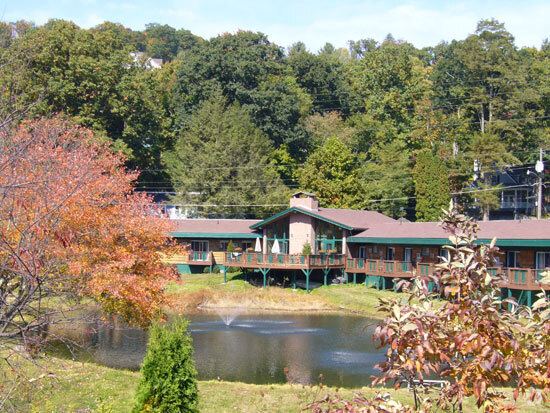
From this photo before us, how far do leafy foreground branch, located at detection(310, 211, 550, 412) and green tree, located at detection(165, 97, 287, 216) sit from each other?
52.1 metres

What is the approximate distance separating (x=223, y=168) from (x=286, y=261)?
65.5 feet

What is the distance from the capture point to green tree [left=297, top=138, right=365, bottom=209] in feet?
186

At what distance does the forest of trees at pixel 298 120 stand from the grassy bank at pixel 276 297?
17097mm

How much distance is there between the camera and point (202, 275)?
46781 mm

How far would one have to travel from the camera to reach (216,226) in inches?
1945

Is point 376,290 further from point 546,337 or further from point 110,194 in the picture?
point 546,337

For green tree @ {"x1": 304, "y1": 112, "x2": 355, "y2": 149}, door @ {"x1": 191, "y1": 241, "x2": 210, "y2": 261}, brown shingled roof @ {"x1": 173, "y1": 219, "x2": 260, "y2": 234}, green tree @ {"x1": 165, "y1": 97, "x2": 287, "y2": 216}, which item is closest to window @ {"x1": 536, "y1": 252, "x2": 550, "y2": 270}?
brown shingled roof @ {"x1": 173, "y1": 219, "x2": 260, "y2": 234}

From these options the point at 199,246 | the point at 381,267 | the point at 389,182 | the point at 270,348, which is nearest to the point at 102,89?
the point at 199,246

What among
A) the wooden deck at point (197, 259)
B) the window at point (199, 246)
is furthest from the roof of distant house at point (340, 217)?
the window at point (199, 246)

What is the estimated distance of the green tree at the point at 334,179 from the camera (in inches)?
2235

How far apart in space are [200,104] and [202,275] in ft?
98.6

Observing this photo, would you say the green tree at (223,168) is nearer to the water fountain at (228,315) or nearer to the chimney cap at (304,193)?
Result: the chimney cap at (304,193)

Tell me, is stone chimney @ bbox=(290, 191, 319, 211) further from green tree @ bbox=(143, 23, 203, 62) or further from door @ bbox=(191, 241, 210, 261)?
green tree @ bbox=(143, 23, 203, 62)

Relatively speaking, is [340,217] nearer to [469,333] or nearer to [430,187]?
[430,187]
